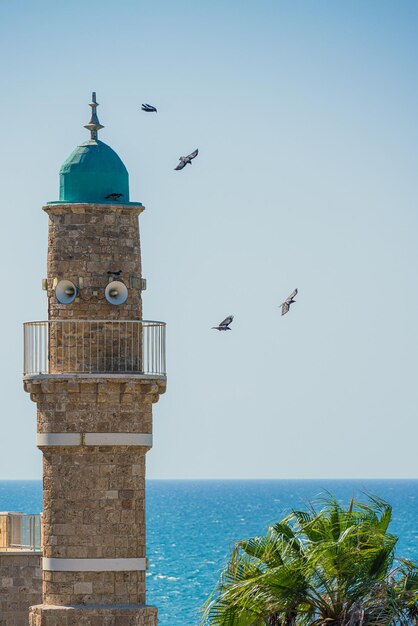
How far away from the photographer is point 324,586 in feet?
80.5

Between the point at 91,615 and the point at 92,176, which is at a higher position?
the point at 92,176

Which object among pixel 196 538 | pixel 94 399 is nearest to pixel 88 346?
pixel 94 399

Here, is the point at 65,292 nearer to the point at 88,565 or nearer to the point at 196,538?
the point at 88,565

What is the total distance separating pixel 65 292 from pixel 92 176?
1763mm

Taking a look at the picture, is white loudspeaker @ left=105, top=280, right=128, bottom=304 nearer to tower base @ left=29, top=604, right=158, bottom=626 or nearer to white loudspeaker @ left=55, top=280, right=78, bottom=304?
white loudspeaker @ left=55, top=280, right=78, bottom=304

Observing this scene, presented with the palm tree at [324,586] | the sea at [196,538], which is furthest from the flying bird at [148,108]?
the sea at [196,538]

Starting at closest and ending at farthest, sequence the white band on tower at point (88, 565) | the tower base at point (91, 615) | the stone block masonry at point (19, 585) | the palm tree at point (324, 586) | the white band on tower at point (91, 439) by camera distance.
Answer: the palm tree at point (324, 586) < the tower base at point (91, 615) < the white band on tower at point (88, 565) < the white band on tower at point (91, 439) < the stone block masonry at point (19, 585)

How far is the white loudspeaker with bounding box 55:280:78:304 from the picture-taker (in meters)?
28.8

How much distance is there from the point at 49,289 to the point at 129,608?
479cm

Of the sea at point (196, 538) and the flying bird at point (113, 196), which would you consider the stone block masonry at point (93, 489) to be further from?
the sea at point (196, 538)

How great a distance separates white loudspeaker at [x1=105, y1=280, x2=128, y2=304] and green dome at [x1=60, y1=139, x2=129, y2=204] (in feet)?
4.02

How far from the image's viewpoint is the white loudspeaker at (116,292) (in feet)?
94.5

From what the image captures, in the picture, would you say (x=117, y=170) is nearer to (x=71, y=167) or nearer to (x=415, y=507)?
(x=71, y=167)

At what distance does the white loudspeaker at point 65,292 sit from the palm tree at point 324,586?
17.8 feet
